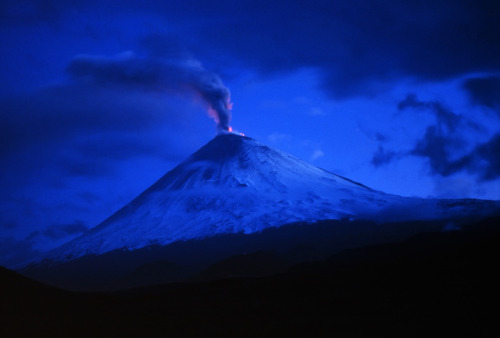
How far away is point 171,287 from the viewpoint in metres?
35.1

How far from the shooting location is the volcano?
162 ft

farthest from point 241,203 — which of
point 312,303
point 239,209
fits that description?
point 312,303

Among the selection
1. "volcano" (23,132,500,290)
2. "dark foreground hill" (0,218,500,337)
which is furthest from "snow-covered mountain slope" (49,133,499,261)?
"dark foreground hill" (0,218,500,337)

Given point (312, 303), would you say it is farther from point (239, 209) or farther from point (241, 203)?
point (241, 203)

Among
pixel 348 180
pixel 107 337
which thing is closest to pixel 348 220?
pixel 348 180

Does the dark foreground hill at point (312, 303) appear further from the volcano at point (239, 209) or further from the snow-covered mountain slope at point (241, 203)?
the snow-covered mountain slope at point (241, 203)

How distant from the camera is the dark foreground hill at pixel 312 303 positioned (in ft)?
79.7

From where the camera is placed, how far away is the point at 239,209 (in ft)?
182

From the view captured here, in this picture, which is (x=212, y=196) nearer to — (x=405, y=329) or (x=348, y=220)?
(x=348, y=220)

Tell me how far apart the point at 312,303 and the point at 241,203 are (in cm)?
2828

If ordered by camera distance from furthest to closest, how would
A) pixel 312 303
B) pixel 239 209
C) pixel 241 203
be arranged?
pixel 241 203, pixel 239 209, pixel 312 303

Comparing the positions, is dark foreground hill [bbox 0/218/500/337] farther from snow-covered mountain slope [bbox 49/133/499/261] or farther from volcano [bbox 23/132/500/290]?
snow-covered mountain slope [bbox 49/133/499/261]

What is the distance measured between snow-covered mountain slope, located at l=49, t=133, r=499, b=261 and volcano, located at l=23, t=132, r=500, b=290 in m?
0.10

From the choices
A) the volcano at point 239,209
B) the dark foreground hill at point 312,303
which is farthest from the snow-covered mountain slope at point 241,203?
the dark foreground hill at point 312,303
